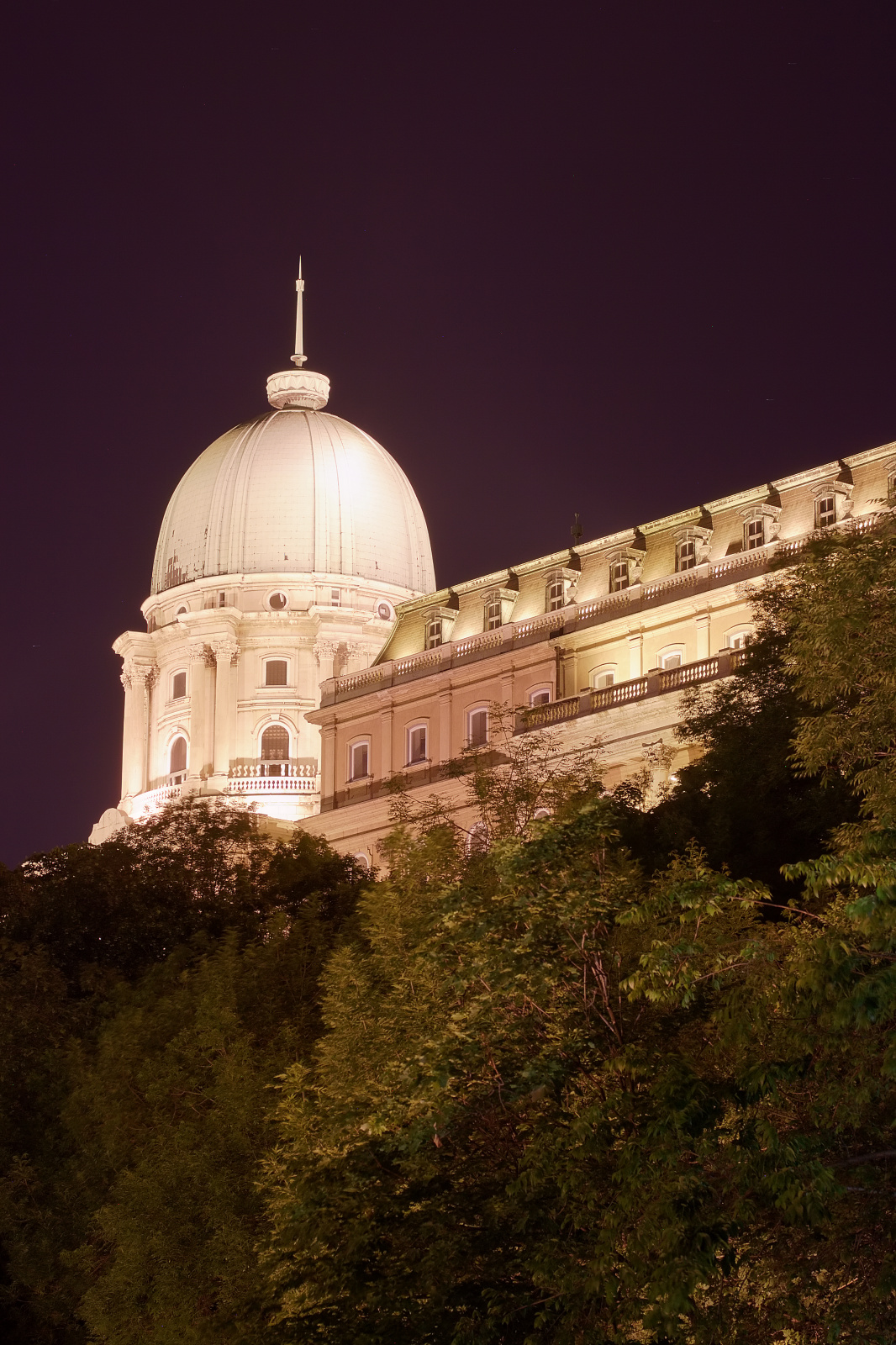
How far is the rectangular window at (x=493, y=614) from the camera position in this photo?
294 ft

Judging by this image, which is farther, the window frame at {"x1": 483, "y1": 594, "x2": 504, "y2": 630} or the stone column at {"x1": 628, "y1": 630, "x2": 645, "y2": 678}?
the window frame at {"x1": 483, "y1": 594, "x2": 504, "y2": 630}

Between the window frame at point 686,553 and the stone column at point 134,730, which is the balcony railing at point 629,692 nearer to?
the window frame at point 686,553

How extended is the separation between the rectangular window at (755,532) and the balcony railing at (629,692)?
5.93 metres

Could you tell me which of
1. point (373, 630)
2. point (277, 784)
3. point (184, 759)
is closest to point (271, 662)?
point (373, 630)

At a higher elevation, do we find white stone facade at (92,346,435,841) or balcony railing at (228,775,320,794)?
white stone facade at (92,346,435,841)

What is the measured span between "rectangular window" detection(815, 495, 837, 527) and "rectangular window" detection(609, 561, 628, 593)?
30.1 ft

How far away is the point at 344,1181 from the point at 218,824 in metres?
40.8

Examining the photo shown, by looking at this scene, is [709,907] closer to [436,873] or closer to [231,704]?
[436,873]

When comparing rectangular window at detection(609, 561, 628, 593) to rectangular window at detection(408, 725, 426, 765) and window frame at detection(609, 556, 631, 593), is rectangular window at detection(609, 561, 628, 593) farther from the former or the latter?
rectangular window at detection(408, 725, 426, 765)

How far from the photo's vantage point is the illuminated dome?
13150cm

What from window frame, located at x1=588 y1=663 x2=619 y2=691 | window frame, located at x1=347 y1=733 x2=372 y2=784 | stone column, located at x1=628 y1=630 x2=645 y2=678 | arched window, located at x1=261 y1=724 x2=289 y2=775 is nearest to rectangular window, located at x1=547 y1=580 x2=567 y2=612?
window frame, located at x1=588 y1=663 x2=619 y2=691

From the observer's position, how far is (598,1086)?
29.6 meters

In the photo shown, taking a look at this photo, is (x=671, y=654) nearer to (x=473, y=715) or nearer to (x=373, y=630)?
(x=473, y=715)

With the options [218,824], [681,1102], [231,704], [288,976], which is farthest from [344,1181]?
[231,704]
